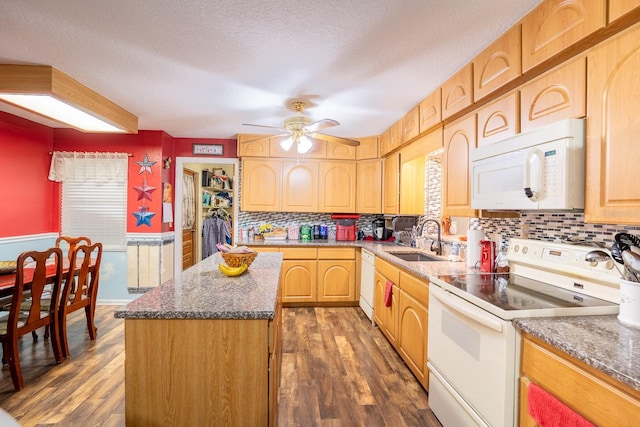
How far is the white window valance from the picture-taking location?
13.6ft

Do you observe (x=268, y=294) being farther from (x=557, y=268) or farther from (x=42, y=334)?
(x=42, y=334)

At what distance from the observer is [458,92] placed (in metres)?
2.28

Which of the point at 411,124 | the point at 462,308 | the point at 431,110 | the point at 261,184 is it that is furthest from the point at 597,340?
the point at 261,184

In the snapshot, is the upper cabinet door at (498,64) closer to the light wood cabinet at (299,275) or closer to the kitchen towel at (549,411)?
the kitchen towel at (549,411)

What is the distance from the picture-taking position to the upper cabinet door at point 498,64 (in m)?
1.72

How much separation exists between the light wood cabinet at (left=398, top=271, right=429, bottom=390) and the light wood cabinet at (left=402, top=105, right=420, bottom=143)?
1376 millimetres

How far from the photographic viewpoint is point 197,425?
4.32 ft

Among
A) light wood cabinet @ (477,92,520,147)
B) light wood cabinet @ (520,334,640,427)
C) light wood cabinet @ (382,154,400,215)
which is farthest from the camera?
light wood cabinet @ (382,154,400,215)

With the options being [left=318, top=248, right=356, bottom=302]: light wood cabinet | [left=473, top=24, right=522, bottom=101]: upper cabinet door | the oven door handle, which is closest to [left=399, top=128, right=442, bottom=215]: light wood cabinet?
[left=318, top=248, right=356, bottom=302]: light wood cabinet

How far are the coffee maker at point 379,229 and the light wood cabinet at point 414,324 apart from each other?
1983mm

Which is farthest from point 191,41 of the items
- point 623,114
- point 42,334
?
point 42,334

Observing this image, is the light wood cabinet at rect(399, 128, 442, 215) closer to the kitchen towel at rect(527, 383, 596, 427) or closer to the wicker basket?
the wicker basket

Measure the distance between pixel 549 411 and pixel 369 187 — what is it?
3.55 metres

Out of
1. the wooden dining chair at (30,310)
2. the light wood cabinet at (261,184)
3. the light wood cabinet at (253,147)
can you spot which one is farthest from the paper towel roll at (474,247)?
the wooden dining chair at (30,310)
